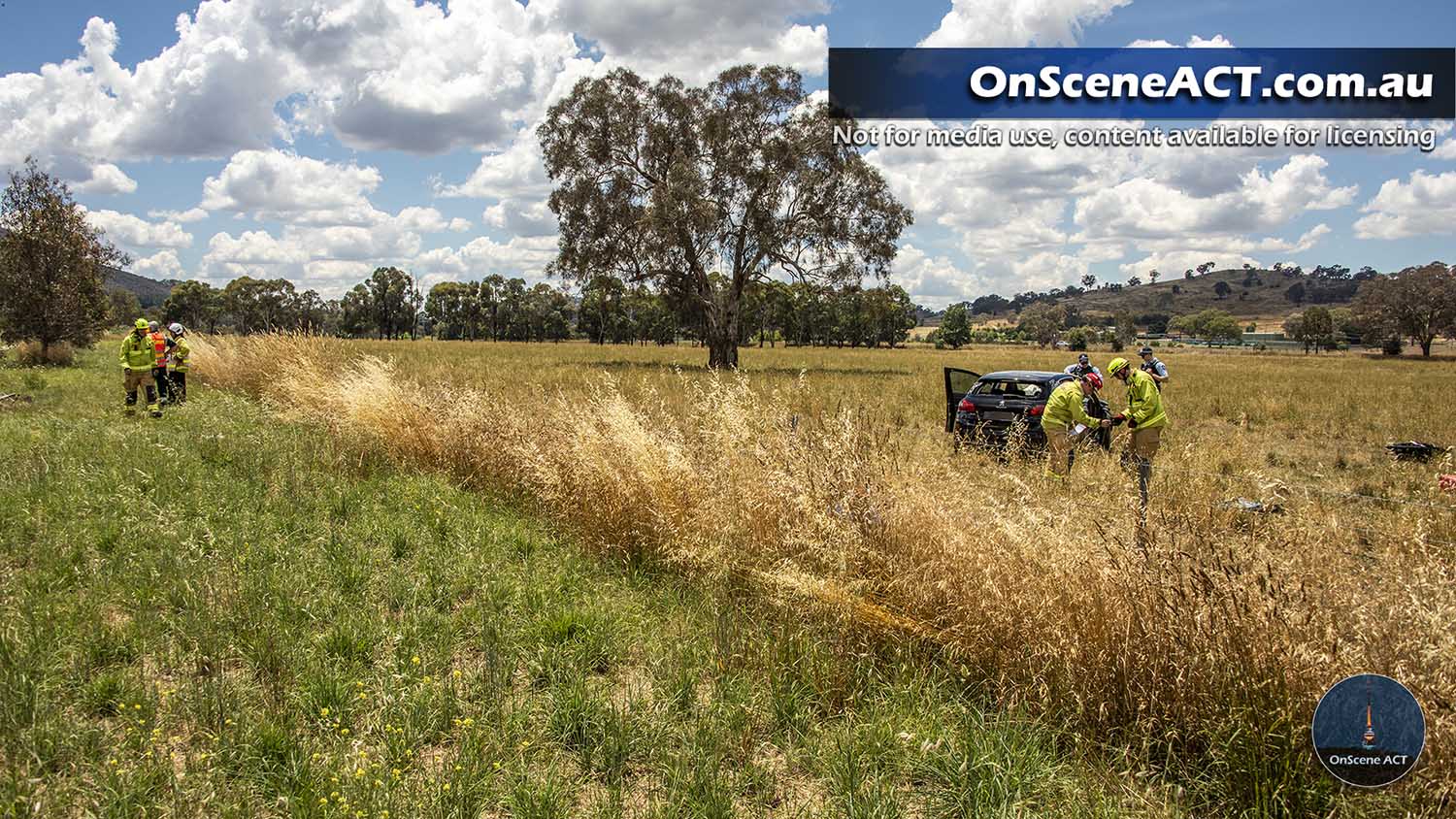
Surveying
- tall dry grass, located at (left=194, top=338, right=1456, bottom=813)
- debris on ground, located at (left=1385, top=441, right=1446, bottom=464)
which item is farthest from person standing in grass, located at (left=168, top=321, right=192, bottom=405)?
debris on ground, located at (left=1385, top=441, right=1446, bottom=464)

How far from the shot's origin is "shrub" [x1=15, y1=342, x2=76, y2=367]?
75.6 feet

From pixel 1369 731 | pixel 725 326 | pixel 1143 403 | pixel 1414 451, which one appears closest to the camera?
pixel 1369 731

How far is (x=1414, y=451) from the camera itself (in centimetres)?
1102

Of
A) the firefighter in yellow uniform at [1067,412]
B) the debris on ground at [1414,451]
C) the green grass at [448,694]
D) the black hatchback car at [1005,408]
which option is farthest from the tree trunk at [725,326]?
the green grass at [448,694]

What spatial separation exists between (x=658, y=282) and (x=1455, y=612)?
33.1 m

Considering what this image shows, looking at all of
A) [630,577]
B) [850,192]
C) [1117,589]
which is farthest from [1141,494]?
[850,192]

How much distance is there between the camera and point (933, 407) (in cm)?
1814

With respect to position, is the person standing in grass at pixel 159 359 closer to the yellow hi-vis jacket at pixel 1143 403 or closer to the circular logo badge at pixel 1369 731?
the yellow hi-vis jacket at pixel 1143 403

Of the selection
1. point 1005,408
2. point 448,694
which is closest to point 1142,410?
point 1005,408

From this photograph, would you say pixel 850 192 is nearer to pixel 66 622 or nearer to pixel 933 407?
pixel 933 407

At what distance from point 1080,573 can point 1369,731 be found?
1.19 meters

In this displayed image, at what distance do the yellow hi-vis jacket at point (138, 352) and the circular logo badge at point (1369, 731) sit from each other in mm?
15990

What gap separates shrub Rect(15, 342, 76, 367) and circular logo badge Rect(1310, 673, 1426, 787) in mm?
31313

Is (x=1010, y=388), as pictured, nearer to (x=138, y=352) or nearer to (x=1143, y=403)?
(x=1143, y=403)
